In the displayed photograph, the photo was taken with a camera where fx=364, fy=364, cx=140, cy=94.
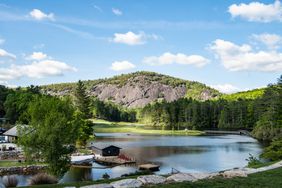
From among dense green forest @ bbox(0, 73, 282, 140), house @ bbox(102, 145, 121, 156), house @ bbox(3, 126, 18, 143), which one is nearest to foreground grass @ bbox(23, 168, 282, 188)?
house @ bbox(102, 145, 121, 156)

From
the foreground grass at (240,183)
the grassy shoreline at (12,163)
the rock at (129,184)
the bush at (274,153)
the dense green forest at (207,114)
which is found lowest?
the grassy shoreline at (12,163)

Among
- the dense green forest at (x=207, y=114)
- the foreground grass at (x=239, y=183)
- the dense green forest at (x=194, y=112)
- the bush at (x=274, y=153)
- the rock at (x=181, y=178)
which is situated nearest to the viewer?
the foreground grass at (x=239, y=183)

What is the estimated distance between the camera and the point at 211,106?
14212 cm

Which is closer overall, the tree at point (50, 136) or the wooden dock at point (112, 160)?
the tree at point (50, 136)

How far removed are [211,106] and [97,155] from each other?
95.6 m

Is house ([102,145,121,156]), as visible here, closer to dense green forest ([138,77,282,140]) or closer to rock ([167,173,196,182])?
rock ([167,173,196,182])

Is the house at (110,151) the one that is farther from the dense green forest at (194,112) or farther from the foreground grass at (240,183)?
the dense green forest at (194,112)

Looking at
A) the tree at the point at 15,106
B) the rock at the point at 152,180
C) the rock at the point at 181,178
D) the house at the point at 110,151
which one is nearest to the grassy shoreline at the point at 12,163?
the house at the point at 110,151

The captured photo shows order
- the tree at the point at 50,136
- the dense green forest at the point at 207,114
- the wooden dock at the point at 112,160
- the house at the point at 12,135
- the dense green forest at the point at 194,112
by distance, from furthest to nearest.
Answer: the dense green forest at the point at 207,114 < the dense green forest at the point at 194,112 < the house at the point at 12,135 < the wooden dock at the point at 112,160 < the tree at the point at 50,136

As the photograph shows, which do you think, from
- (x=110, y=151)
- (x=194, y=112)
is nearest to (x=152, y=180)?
(x=110, y=151)

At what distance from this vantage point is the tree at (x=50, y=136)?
27.9 metres

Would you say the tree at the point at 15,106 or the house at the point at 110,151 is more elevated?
the tree at the point at 15,106

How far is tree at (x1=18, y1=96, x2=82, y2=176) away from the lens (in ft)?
91.6

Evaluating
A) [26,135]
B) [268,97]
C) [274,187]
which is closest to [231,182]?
[274,187]
